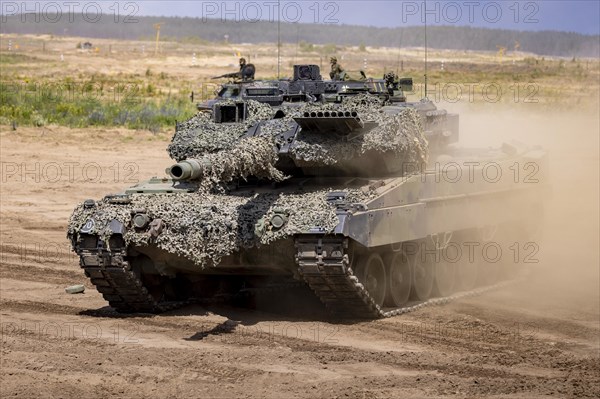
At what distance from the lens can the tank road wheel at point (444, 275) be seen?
1683 cm

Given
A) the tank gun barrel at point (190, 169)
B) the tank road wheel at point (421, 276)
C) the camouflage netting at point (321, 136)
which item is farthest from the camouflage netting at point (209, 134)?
the tank road wheel at point (421, 276)

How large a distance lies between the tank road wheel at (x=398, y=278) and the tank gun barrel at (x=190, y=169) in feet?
10.2

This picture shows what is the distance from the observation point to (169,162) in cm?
2859

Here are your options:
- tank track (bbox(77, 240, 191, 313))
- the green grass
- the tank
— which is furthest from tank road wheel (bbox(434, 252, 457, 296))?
the green grass

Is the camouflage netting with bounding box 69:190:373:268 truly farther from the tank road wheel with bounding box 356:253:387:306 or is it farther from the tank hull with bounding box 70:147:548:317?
the tank road wheel with bounding box 356:253:387:306

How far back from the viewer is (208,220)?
14.1 meters

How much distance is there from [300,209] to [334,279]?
854 mm

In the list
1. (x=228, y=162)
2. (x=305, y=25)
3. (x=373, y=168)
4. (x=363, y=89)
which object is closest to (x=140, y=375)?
(x=228, y=162)

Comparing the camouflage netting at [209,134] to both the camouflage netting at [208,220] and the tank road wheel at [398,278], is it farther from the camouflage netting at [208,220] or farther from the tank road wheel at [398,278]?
the tank road wheel at [398,278]

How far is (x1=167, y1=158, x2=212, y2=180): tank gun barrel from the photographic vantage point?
1301 centimetres

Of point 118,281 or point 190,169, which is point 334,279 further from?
point 118,281

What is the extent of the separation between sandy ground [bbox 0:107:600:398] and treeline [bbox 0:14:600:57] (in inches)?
3918

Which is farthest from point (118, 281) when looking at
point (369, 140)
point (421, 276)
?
point (421, 276)

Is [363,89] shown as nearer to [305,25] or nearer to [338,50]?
Answer: [338,50]
